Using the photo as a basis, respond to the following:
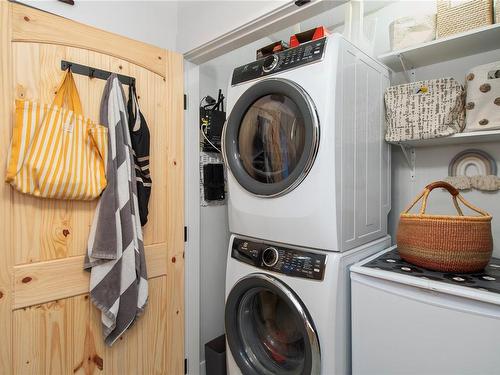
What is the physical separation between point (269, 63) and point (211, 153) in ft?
2.46

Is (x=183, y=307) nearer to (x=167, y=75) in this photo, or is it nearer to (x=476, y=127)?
(x=167, y=75)

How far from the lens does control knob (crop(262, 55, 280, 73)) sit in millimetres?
1374

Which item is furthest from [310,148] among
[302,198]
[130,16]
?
[130,16]

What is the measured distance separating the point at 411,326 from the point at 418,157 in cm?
103

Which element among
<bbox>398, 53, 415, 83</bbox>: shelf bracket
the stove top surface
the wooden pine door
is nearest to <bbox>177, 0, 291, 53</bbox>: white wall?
the wooden pine door

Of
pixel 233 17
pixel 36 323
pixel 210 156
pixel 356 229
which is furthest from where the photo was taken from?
pixel 210 156

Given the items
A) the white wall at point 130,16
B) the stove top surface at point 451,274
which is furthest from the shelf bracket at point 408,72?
the white wall at point 130,16

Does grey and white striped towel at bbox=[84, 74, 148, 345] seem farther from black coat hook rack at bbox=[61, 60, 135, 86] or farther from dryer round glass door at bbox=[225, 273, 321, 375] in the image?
dryer round glass door at bbox=[225, 273, 321, 375]

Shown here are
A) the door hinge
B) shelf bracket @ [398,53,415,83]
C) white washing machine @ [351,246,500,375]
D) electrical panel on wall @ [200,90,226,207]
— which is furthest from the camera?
electrical panel on wall @ [200,90,226,207]

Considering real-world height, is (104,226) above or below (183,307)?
above

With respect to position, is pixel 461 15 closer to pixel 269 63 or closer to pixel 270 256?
pixel 269 63

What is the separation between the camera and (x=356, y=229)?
1.32 m

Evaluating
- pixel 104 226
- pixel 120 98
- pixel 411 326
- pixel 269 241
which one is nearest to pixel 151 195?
pixel 104 226

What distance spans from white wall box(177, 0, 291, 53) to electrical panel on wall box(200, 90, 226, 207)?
0.39 m
